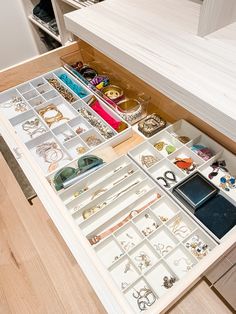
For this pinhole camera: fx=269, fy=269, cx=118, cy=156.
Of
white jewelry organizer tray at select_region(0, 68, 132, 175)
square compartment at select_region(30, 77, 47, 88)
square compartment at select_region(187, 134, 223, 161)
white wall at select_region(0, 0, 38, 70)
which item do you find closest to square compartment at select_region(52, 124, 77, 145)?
white jewelry organizer tray at select_region(0, 68, 132, 175)

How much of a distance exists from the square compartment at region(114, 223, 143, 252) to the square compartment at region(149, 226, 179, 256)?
1.2 inches

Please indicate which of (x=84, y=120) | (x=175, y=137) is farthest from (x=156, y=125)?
(x=84, y=120)

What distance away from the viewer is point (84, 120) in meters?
0.79

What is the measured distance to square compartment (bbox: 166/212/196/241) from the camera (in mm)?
576

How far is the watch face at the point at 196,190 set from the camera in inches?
22.7

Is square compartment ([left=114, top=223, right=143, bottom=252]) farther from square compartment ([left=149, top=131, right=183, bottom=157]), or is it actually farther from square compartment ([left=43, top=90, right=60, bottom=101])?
square compartment ([left=43, top=90, right=60, bottom=101])

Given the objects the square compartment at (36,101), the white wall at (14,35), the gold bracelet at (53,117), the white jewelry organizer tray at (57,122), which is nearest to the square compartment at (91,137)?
the white jewelry organizer tray at (57,122)

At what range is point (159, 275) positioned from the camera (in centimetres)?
55

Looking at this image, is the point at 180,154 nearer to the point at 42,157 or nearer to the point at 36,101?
the point at 42,157

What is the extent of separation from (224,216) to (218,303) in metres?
0.45

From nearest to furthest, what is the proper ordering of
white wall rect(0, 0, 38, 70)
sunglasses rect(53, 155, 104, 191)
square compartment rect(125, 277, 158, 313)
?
square compartment rect(125, 277, 158, 313), sunglasses rect(53, 155, 104, 191), white wall rect(0, 0, 38, 70)

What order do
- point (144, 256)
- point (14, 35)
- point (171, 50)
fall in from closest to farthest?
point (171, 50) → point (144, 256) → point (14, 35)

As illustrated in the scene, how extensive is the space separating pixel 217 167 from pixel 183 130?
5.6 inches

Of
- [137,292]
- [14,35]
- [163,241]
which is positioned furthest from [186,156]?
[14,35]
